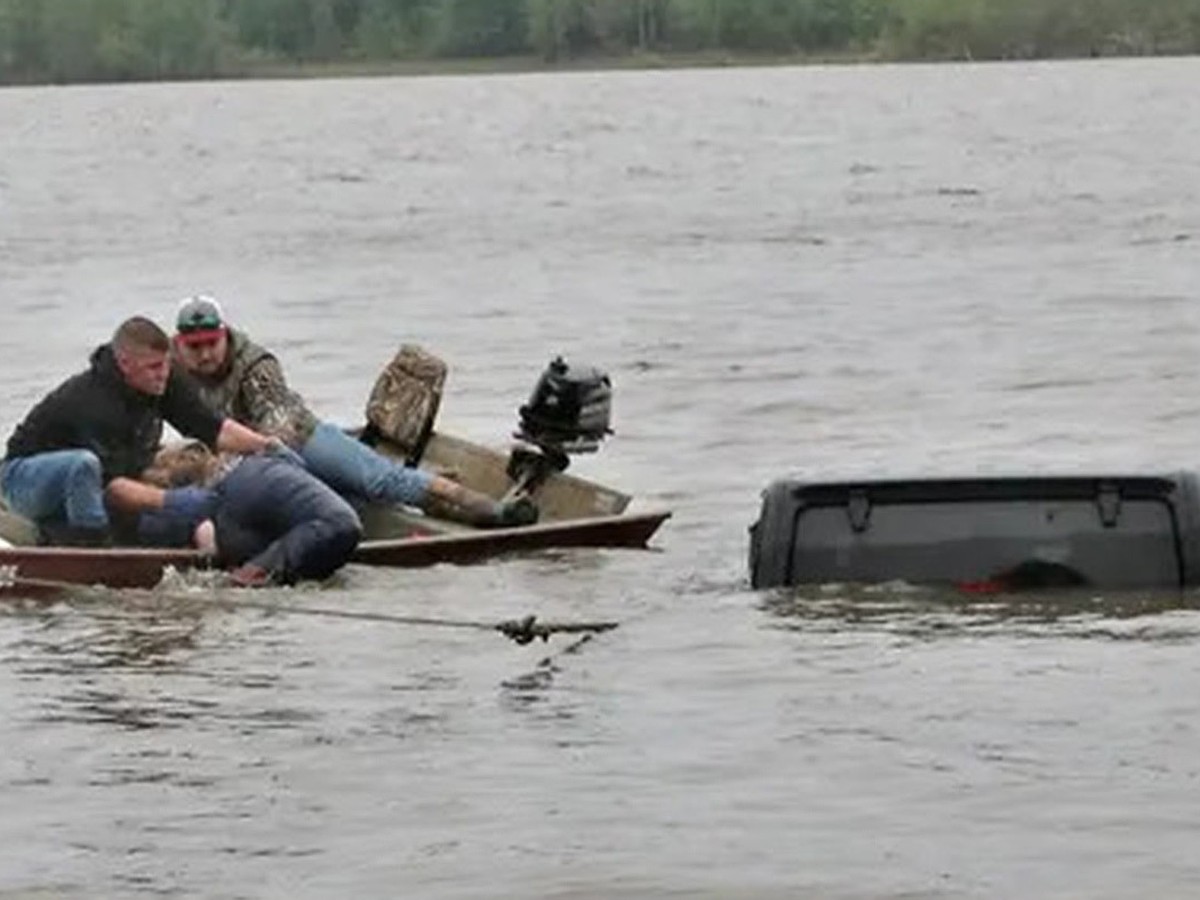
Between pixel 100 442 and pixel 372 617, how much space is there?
1.93m

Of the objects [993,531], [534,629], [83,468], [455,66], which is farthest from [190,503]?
[455,66]

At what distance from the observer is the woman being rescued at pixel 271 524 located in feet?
53.1

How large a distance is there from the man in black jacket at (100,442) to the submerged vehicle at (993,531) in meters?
2.58

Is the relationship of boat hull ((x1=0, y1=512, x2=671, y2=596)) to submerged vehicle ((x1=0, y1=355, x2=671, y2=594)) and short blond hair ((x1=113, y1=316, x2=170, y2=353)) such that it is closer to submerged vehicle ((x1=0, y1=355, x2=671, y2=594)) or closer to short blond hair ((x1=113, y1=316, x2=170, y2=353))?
submerged vehicle ((x1=0, y1=355, x2=671, y2=594))

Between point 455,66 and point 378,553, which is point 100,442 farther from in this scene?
point 455,66

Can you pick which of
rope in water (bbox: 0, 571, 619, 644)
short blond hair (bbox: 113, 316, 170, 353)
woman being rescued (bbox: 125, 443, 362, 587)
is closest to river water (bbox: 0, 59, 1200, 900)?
rope in water (bbox: 0, 571, 619, 644)

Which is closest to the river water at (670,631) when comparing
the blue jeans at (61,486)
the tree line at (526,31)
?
the blue jeans at (61,486)

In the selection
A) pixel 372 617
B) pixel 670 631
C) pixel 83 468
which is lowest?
pixel 670 631

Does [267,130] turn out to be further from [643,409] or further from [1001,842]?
[1001,842]

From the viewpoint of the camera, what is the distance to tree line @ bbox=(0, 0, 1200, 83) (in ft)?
500

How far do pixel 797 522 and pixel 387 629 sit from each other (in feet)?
5.71

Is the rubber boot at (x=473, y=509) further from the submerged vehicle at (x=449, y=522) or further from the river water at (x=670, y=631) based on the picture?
the river water at (x=670, y=631)

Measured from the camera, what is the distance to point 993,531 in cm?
1511

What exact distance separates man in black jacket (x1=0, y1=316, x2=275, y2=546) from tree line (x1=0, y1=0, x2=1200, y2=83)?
135 m
